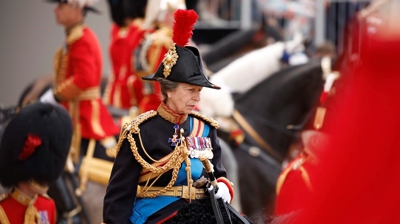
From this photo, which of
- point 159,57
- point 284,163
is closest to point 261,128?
point 284,163

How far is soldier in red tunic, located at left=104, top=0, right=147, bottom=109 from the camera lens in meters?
6.94

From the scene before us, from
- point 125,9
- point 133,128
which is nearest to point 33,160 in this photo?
point 133,128

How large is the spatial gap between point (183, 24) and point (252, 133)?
3.06 metres

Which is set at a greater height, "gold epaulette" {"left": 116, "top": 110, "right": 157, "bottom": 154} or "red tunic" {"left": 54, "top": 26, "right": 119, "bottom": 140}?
"gold epaulette" {"left": 116, "top": 110, "right": 157, "bottom": 154}

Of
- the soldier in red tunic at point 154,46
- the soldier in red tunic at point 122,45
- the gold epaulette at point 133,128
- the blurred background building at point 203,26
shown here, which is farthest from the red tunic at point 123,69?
the gold epaulette at point 133,128

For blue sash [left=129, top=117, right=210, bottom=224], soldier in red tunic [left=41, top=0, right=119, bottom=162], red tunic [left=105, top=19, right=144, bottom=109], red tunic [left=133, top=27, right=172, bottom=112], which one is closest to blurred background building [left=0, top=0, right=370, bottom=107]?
red tunic [left=105, top=19, right=144, bottom=109]

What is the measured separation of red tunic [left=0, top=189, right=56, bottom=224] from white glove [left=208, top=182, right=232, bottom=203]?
1023mm

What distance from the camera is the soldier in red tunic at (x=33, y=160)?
133 inches

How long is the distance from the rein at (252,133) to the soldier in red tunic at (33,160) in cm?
195

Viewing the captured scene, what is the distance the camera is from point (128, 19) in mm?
7703

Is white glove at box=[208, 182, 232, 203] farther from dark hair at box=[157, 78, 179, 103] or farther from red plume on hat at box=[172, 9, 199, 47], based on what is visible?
red plume on hat at box=[172, 9, 199, 47]

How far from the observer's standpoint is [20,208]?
3375 mm

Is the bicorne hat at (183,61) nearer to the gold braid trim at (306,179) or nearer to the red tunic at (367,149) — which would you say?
the gold braid trim at (306,179)

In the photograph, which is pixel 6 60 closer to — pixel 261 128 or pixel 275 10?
pixel 261 128
